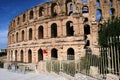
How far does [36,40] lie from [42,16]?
3456 mm

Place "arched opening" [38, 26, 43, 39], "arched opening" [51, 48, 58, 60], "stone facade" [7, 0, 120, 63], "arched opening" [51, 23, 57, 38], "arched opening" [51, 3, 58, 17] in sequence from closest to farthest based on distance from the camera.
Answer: "stone facade" [7, 0, 120, 63]
"arched opening" [51, 48, 58, 60]
"arched opening" [51, 23, 57, 38]
"arched opening" [51, 3, 58, 17]
"arched opening" [38, 26, 43, 39]

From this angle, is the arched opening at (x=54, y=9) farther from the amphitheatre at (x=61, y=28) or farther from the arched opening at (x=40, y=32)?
the arched opening at (x=40, y=32)

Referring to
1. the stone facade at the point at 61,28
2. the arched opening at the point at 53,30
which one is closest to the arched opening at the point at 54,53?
the stone facade at the point at 61,28

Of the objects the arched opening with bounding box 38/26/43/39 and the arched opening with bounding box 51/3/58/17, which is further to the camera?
the arched opening with bounding box 38/26/43/39

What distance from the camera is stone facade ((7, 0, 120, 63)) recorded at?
81.8ft

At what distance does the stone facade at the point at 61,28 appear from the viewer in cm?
2494

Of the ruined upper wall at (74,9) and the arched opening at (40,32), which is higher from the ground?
the ruined upper wall at (74,9)

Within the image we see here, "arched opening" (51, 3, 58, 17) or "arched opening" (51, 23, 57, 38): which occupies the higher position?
"arched opening" (51, 3, 58, 17)

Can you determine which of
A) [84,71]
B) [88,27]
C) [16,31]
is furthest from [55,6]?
[84,71]

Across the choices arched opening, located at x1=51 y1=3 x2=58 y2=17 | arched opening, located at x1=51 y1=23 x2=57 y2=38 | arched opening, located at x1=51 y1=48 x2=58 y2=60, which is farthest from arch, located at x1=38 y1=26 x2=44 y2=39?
arched opening, located at x1=51 y1=48 x2=58 y2=60

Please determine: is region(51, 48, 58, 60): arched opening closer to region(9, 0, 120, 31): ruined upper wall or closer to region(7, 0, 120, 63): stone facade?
region(7, 0, 120, 63): stone facade

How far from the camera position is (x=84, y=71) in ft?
40.2

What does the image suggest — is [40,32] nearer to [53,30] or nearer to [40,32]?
[40,32]

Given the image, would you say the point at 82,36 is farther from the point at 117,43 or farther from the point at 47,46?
the point at 117,43
